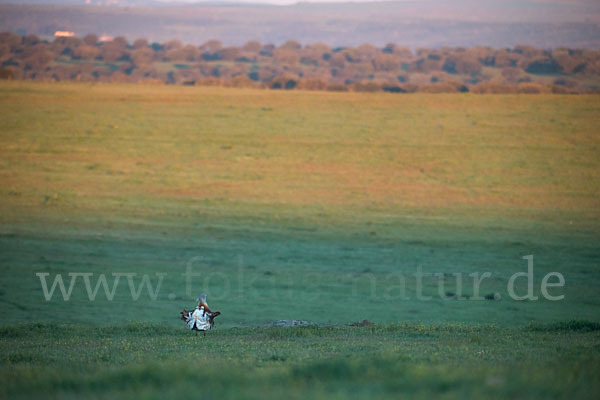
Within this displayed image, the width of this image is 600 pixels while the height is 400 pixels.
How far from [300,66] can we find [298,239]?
6679 centimetres

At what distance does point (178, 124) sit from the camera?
42.9 m

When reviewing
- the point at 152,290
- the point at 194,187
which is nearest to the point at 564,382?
the point at 152,290

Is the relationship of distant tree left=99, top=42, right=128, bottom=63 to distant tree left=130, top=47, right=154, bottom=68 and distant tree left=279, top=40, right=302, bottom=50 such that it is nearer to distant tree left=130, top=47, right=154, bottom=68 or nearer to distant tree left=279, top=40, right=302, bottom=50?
distant tree left=130, top=47, right=154, bottom=68

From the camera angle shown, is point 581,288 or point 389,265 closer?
point 581,288

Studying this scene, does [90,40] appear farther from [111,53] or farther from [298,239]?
[298,239]

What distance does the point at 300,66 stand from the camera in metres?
90.1

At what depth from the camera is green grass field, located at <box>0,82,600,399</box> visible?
648cm

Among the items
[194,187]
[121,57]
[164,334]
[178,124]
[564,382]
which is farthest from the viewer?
[121,57]

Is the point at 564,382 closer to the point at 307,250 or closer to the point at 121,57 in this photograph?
the point at 307,250

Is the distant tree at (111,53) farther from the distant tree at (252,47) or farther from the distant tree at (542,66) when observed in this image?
the distant tree at (542,66)

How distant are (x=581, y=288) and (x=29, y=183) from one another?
2737 cm

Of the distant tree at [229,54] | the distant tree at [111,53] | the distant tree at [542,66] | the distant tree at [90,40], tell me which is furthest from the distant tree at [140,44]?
the distant tree at [542,66]

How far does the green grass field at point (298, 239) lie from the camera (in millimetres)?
6480

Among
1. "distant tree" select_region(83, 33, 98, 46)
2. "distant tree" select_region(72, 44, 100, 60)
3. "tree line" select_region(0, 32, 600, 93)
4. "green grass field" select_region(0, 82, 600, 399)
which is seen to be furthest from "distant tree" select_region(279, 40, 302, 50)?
"green grass field" select_region(0, 82, 600, 399)
